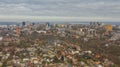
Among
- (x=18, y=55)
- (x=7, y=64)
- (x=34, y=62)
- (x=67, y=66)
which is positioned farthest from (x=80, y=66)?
(x=18, y=55)

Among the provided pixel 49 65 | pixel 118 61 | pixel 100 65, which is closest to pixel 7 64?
pixel 49 65

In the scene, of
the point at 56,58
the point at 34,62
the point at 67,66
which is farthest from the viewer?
the point at 56,58

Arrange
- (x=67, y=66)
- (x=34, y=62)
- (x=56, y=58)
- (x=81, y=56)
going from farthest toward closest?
(x=81, y=56) < (x=56, y=58) < (x=34, y=62) < (x=67, y=66)

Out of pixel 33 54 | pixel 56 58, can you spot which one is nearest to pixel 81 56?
pixel 56 58

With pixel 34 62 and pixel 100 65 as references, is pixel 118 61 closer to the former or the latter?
pixel 100 65

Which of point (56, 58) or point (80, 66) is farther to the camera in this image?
point (56, 58)

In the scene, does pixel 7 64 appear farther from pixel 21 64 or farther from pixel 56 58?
pixel 56 58

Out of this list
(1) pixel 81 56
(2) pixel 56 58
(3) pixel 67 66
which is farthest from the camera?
(1) pixel 81 56

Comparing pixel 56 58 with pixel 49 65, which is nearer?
pixel 49 65
